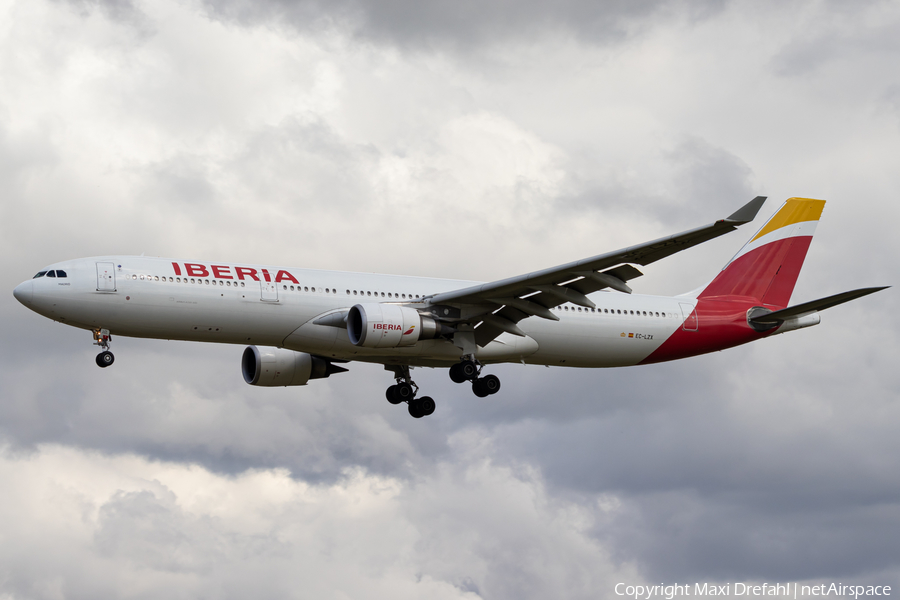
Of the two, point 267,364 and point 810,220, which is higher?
point 810,220

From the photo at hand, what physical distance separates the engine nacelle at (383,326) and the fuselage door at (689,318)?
12683 millimetres

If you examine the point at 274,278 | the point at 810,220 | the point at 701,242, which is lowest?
the point at 701,242

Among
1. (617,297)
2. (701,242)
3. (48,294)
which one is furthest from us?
(617,297)

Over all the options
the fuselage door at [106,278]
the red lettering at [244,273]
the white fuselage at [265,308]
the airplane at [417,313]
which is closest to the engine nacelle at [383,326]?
the airplane at [417,313]

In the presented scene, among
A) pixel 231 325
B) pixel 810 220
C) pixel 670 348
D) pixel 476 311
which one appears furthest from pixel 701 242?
pixel 810 220

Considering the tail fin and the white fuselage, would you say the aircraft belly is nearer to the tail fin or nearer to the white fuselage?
the white fuselage

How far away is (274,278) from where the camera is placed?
38.5 meters

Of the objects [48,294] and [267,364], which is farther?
[267,364]

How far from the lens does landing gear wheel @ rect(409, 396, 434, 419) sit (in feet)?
151

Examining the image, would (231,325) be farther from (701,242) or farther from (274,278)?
(701,242)

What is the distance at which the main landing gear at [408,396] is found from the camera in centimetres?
Result: 4599

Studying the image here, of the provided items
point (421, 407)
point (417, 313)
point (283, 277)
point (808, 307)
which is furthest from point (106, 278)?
point (808, 307)

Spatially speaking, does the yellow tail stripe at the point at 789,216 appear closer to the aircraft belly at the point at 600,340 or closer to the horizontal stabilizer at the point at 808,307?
the horizontal stabilizer at the point at 808,307

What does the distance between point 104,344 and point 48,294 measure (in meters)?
2.63
